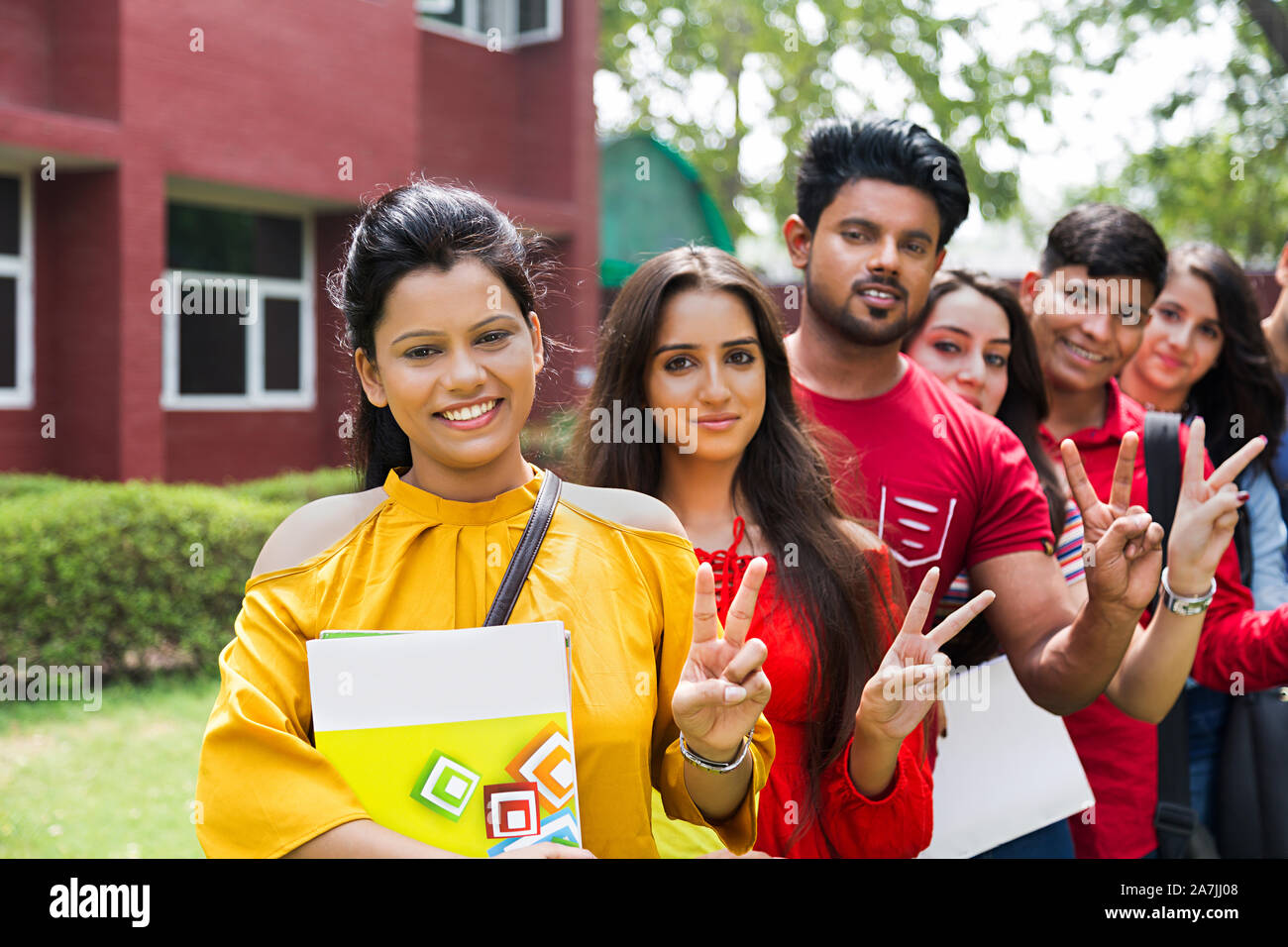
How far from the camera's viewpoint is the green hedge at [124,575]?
6.21 metres

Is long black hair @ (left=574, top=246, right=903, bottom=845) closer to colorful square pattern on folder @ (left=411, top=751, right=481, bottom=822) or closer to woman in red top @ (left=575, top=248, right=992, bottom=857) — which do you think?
woman in red top @ (left=575, top=248, right=992, bottom=857)

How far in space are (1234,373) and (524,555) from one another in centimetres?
276

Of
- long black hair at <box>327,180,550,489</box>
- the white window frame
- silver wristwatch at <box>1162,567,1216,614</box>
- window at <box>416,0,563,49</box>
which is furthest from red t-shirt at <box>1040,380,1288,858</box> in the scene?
window at <box>416,0,563,49</box>

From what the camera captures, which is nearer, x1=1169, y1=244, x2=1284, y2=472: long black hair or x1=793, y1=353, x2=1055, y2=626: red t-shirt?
x1=793, y1=353, x2=1055, y2=626: red t-shirt

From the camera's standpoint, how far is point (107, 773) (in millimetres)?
5336

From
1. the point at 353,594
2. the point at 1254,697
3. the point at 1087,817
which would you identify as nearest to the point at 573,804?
the point at 353,594

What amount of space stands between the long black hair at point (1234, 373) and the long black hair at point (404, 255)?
102 inches

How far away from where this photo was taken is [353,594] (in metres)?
1.69

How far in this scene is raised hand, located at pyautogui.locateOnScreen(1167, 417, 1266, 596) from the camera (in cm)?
238

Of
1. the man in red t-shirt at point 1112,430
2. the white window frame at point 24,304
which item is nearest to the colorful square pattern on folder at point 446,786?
the man in red t-shirt at point 1112,430

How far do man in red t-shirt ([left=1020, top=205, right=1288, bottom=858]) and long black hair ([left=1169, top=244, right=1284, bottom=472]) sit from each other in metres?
0.40

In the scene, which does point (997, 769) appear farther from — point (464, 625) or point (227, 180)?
point (227, 180)

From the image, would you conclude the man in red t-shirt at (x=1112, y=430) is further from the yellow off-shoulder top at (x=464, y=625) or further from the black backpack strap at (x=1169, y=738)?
the yellow off-shoulder top at (x=464, y=625)
